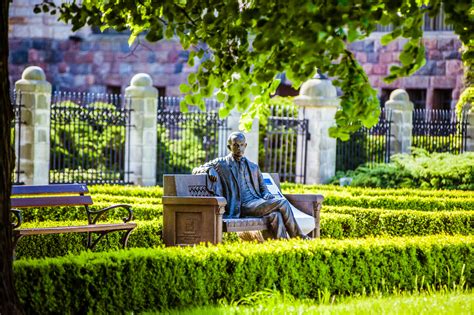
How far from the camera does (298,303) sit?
1041 cm

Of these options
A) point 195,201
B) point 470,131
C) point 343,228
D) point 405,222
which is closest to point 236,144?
point 195,201

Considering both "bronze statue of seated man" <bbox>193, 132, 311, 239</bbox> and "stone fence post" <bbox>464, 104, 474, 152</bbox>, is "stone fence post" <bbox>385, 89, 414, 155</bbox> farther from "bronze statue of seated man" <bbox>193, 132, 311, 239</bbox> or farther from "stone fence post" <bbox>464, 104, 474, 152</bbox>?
"bronze statue of seated man" <bbox>193, 132, 311, 239</bbox>

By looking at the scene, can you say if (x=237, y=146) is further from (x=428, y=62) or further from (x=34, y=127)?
(x=428, y=62)

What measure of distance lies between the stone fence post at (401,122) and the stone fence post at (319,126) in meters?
2.04

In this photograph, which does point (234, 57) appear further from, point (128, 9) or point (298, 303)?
point (298, 303)

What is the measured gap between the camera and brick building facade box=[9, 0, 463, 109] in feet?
109

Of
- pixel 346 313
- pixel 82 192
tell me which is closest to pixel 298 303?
pixel 346 313

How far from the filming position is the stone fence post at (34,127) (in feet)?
70.2

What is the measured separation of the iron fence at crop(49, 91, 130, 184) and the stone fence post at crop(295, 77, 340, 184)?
3854mm

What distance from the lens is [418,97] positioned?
34312 mm

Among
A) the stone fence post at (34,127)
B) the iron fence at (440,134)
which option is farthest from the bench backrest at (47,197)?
the iron fence at (440,134)

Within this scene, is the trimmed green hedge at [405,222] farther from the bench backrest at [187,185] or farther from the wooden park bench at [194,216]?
the wooden park bench at [194,216]

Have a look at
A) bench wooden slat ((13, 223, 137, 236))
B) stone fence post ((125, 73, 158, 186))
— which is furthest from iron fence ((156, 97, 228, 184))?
bench wooden slat ((13, 223, 137, 236))

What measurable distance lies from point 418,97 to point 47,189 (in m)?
22.4
